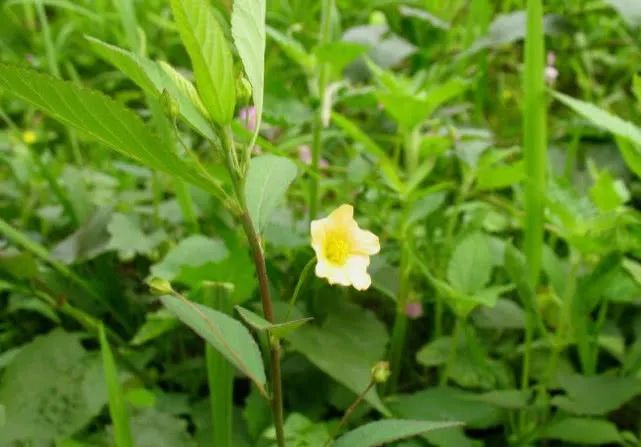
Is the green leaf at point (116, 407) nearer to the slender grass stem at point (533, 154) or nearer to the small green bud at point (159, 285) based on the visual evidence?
the small green bud at point (159, 285)

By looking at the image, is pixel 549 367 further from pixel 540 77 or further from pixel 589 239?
pixel 540 77

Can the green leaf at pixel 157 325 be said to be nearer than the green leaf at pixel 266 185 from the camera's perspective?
No

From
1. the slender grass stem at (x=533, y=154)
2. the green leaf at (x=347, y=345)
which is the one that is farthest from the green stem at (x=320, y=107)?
the slender grass stem at (x=533, y=154)

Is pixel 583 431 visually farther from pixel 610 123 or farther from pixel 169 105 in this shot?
pixel 169 105

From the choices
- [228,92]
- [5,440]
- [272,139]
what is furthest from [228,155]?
[272,139]

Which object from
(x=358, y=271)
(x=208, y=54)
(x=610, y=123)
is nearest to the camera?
(x=208, y=54)

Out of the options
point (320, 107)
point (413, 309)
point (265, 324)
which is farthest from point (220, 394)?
point (320, 107)
